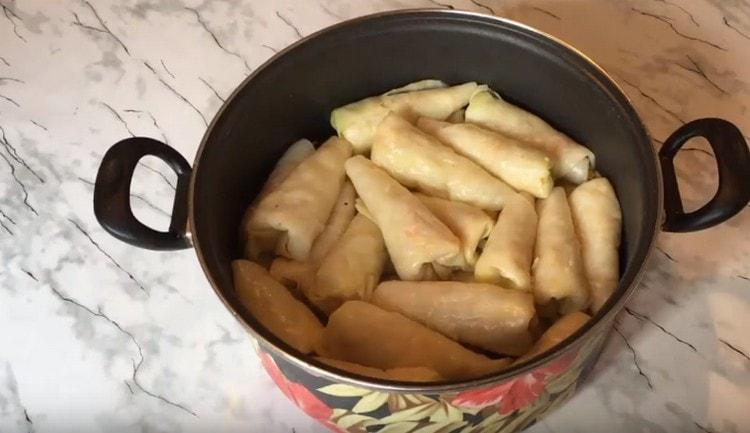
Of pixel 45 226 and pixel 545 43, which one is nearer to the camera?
pixel 545 43

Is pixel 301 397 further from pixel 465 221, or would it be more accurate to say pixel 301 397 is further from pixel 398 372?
pixel 465 221

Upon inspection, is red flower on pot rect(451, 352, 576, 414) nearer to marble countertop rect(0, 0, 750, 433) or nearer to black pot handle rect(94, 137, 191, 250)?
marble countertop rect(0, 0, 750, 433)

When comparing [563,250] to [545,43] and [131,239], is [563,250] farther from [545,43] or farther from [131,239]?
[131,239]

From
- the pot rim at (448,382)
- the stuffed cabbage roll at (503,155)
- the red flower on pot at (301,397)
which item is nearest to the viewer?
the pot rim at (448,382)

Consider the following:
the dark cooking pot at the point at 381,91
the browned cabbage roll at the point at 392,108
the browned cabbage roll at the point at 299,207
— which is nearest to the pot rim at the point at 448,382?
the dark cooking pot at the point at 381,91

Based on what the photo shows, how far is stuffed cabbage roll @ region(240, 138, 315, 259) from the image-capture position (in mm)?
798

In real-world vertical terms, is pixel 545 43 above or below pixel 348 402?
above

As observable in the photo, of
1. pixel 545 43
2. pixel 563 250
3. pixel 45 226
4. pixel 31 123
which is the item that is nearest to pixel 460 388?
pixel 563 250

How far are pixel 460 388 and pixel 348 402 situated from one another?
106mm

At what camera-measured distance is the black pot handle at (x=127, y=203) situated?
0.67 meters

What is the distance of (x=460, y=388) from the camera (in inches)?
22.6

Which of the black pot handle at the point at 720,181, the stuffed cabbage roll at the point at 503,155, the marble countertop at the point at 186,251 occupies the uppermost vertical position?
the black pot handle at the point at 720,181

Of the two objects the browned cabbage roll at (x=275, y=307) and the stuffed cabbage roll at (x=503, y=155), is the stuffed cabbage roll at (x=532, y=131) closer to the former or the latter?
the stuffed cabbage roll at (x=503, y=155)

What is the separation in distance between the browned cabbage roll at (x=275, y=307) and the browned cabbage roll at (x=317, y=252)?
3 centimetres
